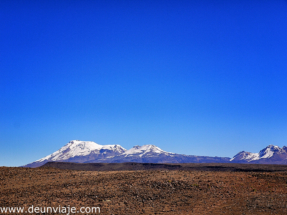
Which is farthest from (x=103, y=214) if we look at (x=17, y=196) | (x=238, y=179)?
(x=238, y=179)

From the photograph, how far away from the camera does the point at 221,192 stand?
95.7 feet

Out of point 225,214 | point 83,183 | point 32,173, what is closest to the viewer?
point 225,214

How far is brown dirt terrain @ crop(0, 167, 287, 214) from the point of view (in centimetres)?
2438

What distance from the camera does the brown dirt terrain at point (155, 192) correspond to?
24375 mm

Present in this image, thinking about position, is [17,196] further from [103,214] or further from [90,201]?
[103,214]

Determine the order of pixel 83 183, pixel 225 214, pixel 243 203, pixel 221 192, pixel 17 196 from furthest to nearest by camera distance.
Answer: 1. pixel 83 183
2. pixel 221 192
3. pixel 17 196
4. pixel 243 203
5. pixel 225 214

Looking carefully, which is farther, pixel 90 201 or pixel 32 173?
pixel 32 173

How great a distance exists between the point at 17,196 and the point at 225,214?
70.5 feet

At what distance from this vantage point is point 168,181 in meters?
32.3

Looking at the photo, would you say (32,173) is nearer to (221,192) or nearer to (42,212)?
(42,212)

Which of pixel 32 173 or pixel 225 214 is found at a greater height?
pixel 32 173

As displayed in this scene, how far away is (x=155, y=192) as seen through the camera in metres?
29.1

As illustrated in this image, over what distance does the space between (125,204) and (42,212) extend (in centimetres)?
780

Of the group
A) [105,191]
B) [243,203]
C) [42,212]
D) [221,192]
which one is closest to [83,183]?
[105,191]
